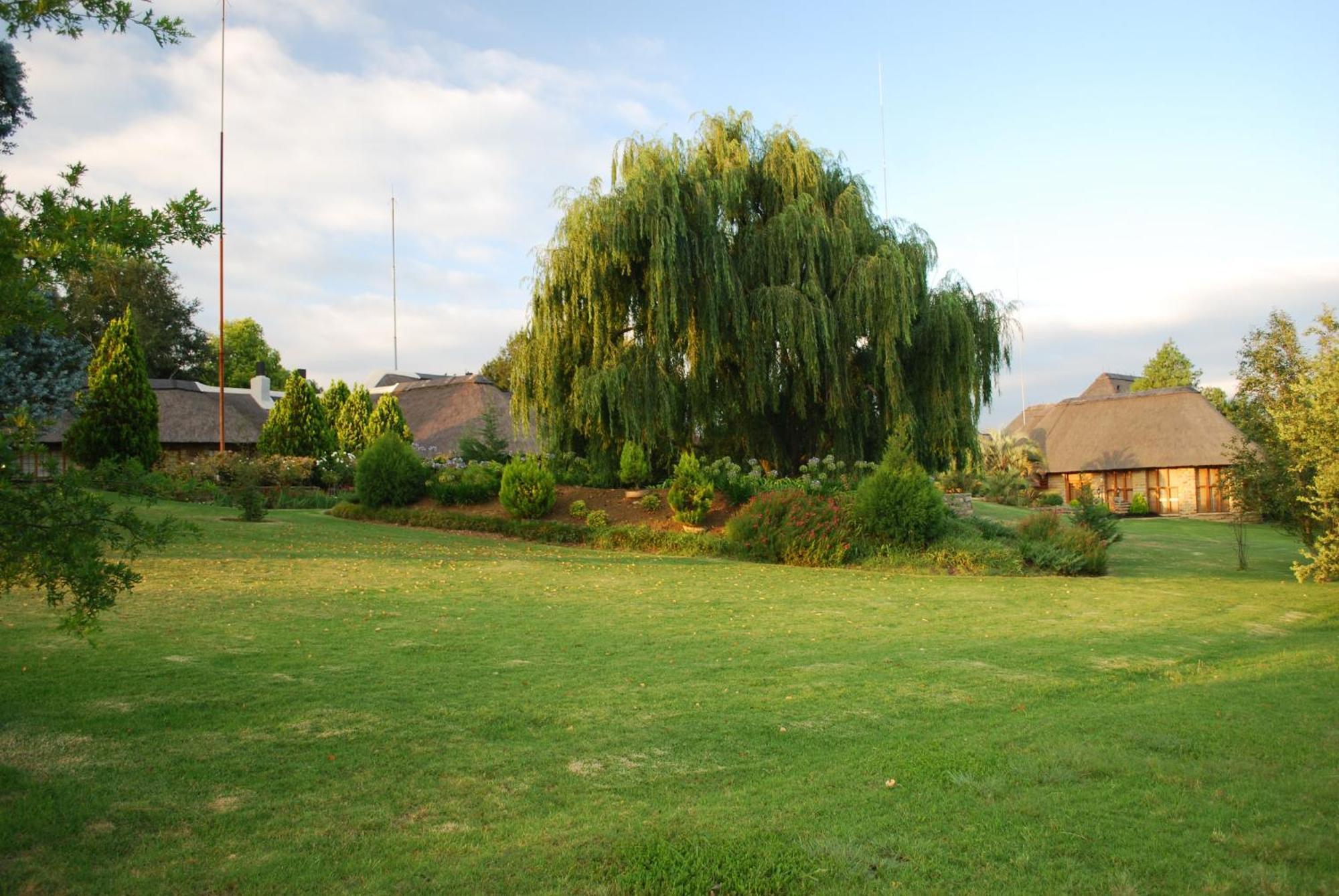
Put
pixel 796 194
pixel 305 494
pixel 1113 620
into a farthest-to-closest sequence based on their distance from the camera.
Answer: pixel 305 494 → pixel 796 194 → pixel 1113 620

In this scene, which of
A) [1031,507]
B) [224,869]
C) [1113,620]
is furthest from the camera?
[1031,507]

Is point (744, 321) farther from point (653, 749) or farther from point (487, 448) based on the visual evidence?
point (653, 749)

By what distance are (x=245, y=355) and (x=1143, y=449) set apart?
49.0 metres

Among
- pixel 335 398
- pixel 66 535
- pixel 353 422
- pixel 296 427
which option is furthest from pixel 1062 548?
pixel 335 398

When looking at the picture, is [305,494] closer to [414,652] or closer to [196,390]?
[196,390]

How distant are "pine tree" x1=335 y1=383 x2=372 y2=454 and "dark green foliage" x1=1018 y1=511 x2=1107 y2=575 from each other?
24923 mm

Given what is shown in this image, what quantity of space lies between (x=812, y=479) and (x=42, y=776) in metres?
15.4

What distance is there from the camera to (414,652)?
786cm

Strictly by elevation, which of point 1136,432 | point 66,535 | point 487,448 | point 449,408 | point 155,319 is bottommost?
point 66,535

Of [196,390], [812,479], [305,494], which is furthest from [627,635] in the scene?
[196,390]

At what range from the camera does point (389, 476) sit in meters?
21.6

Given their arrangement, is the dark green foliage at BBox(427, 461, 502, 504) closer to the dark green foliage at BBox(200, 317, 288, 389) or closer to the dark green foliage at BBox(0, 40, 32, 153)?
the dark green foliage at BBox(0, 40, 32, 153)

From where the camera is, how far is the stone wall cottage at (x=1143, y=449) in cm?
3531

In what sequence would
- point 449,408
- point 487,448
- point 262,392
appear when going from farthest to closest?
point 449,408, point 262,392, point 487,448
